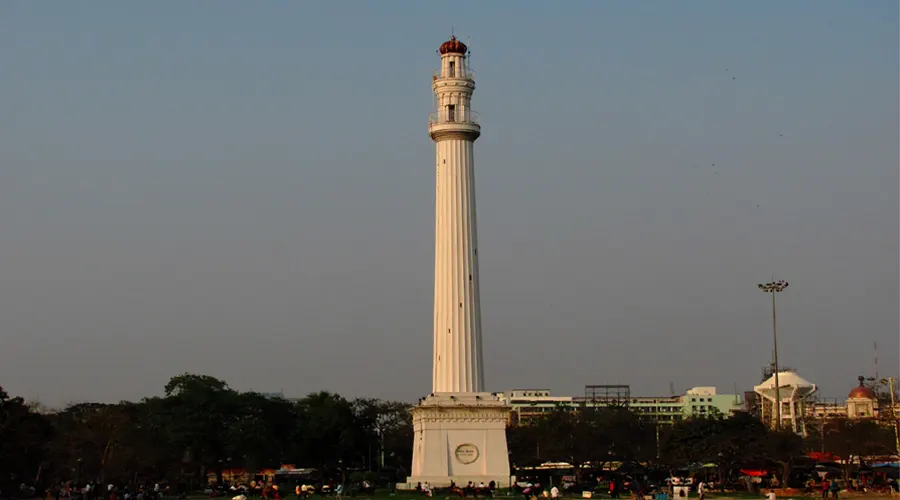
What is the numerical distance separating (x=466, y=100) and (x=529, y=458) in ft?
127

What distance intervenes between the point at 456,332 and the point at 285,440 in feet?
87.9

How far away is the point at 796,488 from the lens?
247ft

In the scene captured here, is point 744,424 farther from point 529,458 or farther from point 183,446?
point 183,446

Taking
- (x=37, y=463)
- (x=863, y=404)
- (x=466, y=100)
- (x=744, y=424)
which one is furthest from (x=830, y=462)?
(x=863, y=404)

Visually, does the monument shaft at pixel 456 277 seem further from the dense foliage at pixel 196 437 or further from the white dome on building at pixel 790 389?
the white dome on building at pixel 790 389

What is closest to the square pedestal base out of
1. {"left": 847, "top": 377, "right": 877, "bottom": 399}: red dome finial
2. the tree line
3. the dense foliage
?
the tree line

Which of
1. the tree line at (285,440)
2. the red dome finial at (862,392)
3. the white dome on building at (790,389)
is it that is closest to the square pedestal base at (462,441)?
the tree line at (285,440)

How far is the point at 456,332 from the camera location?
242 ft

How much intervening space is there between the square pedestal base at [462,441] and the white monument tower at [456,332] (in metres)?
0.06

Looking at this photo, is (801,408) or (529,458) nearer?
(529,458)

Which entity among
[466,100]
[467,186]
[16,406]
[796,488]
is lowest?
[796,488]

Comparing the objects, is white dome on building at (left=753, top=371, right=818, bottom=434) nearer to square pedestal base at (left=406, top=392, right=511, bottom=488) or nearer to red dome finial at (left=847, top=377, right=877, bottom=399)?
red dome finial at (left=847, top=377, right=877, bottom=399)

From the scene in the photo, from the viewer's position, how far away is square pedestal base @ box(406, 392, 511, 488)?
72438mm

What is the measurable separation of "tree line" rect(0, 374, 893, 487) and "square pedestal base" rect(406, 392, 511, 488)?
1506 cm
